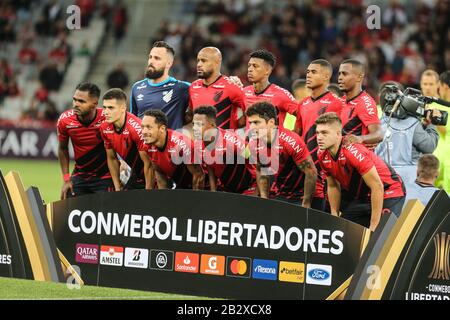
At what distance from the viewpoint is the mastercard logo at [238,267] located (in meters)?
8.95

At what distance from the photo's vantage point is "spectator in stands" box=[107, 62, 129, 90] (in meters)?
25.3

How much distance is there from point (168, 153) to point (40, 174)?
12.3 m

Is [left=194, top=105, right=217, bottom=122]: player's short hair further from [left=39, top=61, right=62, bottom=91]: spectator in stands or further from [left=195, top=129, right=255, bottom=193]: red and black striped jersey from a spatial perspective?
[left=39, top=61, right=62, bottom=91]: spectator in stands

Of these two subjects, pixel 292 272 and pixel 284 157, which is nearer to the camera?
pixel 292 272

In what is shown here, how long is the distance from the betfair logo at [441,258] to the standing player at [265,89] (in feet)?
11.1

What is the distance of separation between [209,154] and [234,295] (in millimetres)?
1524

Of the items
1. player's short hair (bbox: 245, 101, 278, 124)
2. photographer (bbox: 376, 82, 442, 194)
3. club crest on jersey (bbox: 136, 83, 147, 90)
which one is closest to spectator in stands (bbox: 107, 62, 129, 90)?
club crest on jersey (bbox: 136, 83, 147, 90)

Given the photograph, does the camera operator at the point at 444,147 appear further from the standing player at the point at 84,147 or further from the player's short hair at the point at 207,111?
the standing player at the point at 84,147

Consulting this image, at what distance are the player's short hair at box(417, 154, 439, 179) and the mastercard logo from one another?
2.27 m

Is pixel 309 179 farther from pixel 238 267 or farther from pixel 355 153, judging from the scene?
pixel 238 267

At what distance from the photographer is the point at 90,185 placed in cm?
1173

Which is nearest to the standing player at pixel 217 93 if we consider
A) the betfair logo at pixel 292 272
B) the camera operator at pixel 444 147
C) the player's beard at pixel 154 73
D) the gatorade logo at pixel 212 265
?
the player's beard at pixel 154 73

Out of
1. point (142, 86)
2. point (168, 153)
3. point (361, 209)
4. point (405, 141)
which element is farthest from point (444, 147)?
point (168, 153)
